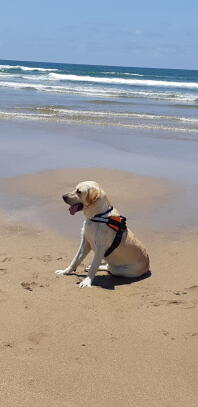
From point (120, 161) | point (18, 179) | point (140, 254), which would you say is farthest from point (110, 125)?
point (140, 254)

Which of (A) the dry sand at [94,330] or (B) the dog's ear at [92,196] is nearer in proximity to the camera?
(A) the dry sand at [94,330]

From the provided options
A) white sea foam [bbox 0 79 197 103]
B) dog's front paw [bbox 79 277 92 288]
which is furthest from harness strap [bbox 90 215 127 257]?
white sea foam [bbox 0 79 197 103]

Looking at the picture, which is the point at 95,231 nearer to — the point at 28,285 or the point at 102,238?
the point at 102,238

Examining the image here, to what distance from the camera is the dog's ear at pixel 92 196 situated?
584 centimetres

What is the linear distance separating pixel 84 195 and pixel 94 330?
1.75 m

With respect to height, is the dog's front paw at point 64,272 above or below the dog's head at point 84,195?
below

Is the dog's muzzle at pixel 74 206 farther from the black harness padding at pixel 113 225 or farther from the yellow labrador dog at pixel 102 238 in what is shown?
the black harness padding at pixel 113 225

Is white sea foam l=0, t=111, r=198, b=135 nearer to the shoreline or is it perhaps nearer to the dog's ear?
the shoreline

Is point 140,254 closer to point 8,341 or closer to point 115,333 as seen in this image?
point 115,333

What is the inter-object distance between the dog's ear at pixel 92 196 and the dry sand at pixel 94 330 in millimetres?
912

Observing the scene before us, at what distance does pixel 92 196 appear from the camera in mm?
5863

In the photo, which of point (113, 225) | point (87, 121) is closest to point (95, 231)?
point (113, 225)

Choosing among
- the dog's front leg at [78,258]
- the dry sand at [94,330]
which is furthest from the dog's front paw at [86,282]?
the dog's front leg at [78,258]

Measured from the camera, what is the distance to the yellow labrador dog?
5.89 metres
